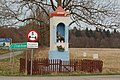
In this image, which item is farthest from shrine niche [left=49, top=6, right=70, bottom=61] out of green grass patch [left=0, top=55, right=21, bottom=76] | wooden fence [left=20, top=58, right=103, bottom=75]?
green grass patch [left=0, top=55, right=21, bottom=76]

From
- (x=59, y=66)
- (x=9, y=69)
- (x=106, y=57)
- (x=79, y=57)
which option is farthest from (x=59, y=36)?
(x=106, y=57)

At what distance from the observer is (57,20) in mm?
24625

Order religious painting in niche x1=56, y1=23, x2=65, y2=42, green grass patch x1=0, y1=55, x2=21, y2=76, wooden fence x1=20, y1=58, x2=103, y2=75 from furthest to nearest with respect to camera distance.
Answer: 1. religious painting in niche x1=56, y1=23, x2=65, y2=42
2. green grass patch x1=0, y1=55, x2=21, y2=76
3. wooden fence x1=20, y1=58, x2=103, y2=75

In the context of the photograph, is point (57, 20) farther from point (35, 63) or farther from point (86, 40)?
point (86, 40)

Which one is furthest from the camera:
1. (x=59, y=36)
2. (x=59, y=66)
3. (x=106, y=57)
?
(x=106, y=57)

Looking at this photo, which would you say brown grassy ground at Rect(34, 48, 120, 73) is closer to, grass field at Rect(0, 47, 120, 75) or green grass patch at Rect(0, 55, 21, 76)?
grass field at Rect(0, 47, 120, 75)

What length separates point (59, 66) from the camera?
73.2 ft

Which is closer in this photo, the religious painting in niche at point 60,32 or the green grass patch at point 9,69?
the green grass patch at point 9,69

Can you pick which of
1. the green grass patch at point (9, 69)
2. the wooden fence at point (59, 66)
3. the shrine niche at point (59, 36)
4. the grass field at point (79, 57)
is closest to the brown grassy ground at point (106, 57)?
the grass field at point (79, 57)

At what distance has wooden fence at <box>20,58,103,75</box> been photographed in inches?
845

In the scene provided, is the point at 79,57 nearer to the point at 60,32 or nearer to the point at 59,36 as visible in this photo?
the point at 60,32

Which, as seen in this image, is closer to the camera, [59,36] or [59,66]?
[59,66]

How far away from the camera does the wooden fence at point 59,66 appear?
2145 cm

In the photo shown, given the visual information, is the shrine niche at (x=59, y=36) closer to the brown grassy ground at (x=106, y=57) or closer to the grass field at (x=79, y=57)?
the grass field at (x=79, y=57)
